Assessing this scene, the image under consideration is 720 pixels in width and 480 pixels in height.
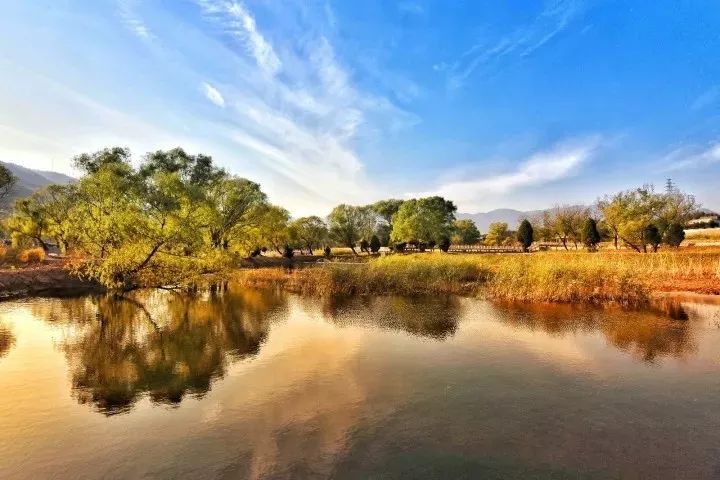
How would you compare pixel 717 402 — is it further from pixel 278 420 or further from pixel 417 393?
pixel 278 420

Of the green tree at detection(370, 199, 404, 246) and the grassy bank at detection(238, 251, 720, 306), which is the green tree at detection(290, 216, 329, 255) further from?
the grassy bank at detection(238, 251, 720, 306)

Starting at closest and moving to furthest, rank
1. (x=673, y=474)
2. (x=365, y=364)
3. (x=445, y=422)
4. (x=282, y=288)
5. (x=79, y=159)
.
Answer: (x=673, y=474), (x=445, y=422), (x=365, y=364), (x=282, y=288), (x=79, y=159)

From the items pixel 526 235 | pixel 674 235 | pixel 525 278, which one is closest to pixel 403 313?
pixel 525 278

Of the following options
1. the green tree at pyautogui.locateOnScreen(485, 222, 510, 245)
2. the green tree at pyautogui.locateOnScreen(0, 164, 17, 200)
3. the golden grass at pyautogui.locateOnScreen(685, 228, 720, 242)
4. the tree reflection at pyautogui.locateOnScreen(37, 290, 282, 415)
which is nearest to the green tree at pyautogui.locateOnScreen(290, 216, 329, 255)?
the green tree at pyautogui.locateOnScreen(485, 222, 510, 245)

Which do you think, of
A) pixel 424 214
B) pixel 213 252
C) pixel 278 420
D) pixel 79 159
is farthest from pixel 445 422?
pixel 424 214

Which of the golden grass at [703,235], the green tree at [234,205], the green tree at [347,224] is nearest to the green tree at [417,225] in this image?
the green tree at [347,224]

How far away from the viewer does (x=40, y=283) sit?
1297 inches

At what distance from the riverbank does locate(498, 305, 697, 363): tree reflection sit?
30.4 metres

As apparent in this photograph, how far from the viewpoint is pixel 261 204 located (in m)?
57.1

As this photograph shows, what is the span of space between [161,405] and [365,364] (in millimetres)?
6290

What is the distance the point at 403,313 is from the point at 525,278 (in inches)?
404

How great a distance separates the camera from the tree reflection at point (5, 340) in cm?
1576

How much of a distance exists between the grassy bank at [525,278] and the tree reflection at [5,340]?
58.1 ft

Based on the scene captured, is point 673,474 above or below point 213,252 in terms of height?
below
